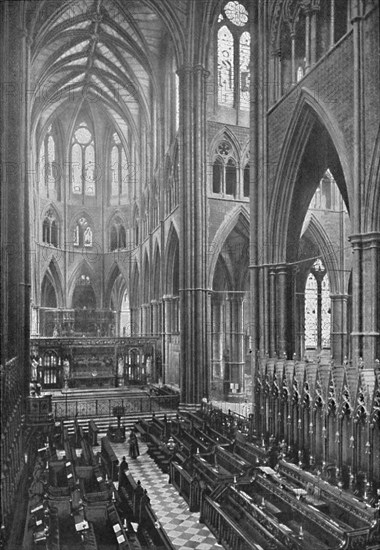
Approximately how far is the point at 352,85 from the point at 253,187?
253 inches

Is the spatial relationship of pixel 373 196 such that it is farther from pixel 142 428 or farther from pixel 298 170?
pixel 142 428

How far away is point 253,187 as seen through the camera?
20516 millimetres

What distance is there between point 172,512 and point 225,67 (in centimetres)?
2378

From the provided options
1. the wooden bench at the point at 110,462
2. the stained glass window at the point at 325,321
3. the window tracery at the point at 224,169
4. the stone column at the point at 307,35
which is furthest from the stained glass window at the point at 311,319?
the stone column at the point at 307,35

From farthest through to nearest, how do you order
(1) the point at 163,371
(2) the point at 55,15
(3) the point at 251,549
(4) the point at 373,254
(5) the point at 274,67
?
(1) the point at 163,371
(2) the point at 55,15
(5) the point at 274,67
(4) the point at 373,254
(3) the point at 251,549

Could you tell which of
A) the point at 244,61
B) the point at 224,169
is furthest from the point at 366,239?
the point at 244,61

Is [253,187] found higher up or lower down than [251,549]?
higher up

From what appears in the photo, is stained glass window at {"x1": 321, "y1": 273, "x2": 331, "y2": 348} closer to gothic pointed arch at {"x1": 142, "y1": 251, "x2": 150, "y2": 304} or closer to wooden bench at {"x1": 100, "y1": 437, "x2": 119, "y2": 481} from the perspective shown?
gothic pointed arch at {"x1": 142, "y1": 251, "x2": 150, "y2": 304}

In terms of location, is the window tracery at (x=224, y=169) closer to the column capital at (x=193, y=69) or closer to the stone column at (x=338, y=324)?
the column capital at (x=193, y=69)

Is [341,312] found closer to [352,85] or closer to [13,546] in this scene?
[352,85]

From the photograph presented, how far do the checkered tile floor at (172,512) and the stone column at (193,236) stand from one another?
8.62 meters

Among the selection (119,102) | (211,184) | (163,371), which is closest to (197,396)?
(163,371)

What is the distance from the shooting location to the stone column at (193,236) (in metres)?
27.6

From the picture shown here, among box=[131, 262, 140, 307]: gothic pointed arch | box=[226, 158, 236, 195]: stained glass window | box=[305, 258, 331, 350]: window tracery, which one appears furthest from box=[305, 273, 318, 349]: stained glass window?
box=[131, 262, 140, 307]: gothic pointed arch
